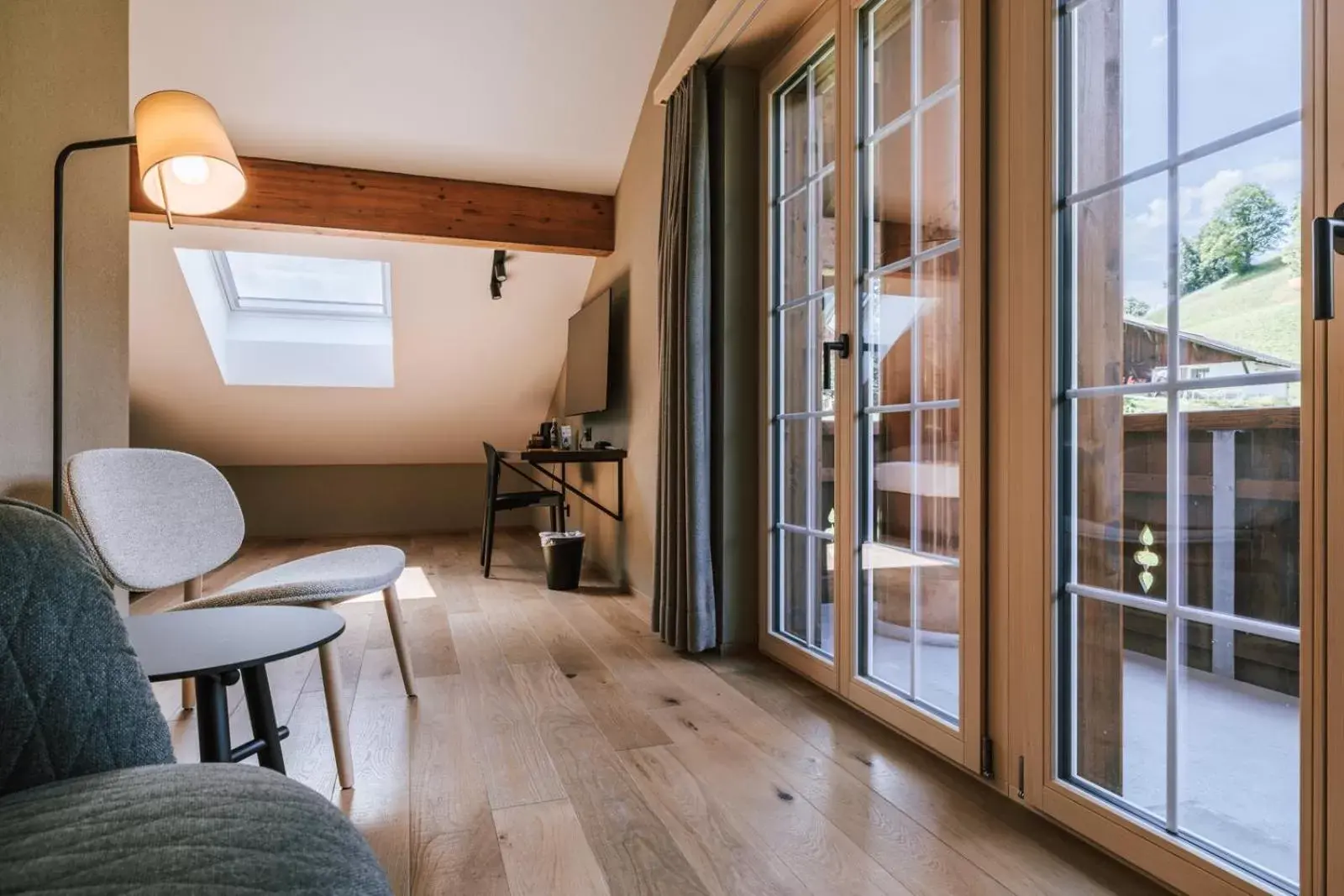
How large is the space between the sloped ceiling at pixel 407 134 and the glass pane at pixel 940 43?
1.57 m

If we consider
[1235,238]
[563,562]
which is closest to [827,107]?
[1235,238]

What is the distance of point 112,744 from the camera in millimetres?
811

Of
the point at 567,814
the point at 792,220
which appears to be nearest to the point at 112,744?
the point at 567,814

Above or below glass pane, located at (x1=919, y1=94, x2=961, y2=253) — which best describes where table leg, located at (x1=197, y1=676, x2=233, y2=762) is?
below

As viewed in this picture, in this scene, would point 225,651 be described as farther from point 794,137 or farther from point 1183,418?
point 794,137

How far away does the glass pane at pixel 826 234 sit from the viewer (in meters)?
2.30

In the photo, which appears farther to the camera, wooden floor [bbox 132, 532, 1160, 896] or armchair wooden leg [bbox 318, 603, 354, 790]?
armchair wooden leg [bbox 318, 603, 354, 790]

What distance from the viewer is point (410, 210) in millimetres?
3805

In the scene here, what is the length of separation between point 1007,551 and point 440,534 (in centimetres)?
524

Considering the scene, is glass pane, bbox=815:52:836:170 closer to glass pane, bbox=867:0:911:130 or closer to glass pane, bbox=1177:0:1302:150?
glass pane, bbox=867:0:911:130

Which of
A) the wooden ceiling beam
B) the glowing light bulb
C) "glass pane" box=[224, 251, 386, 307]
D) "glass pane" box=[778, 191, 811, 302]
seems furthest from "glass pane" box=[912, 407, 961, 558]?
"glass pane" box=[224, 251, 386, 307]

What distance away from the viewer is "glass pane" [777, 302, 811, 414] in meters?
2.48

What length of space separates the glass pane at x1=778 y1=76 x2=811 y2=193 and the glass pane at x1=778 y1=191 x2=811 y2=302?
0.07 metres

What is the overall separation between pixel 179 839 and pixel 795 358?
2177mm
